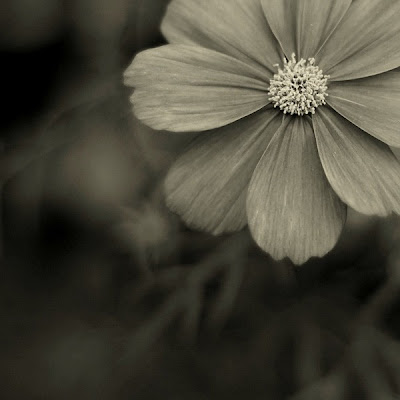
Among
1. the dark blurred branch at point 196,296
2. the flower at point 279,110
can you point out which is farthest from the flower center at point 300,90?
the dark blurred branch at point 196,296

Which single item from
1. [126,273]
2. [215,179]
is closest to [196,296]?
[126,273]

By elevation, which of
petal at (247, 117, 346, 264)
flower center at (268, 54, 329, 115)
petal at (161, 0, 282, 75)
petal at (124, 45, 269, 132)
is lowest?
petal at (247, 117, 346, 264)

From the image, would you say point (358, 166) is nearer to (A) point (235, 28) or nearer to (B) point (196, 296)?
(A) point (235, 28)

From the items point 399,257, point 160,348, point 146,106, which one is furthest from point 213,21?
point 160,348

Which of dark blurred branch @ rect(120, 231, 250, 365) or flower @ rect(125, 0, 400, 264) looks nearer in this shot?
flower @ rect(125, 0, 400, 264)

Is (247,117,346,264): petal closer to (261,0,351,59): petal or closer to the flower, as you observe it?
the flower

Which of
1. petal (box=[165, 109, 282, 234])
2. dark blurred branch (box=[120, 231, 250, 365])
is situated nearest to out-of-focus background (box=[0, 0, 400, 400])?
dark blurred branch (box=[120, 231, 250, 365])

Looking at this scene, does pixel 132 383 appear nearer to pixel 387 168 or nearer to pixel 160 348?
pixel 160 348
